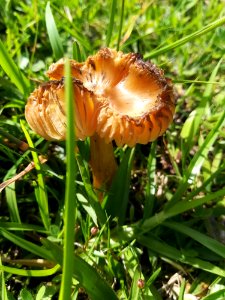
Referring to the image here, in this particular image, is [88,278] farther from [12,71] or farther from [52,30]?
[52,30]

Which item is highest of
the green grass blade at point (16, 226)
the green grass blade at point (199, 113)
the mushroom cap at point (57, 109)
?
the green grass blade at point (199, 113)

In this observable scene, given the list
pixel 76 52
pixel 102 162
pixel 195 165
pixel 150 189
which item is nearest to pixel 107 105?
pixel 102 162

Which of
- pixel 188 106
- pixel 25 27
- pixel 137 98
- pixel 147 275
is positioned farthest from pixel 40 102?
pixel 188 106

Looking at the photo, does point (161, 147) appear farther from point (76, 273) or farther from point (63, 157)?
point (76, 273)

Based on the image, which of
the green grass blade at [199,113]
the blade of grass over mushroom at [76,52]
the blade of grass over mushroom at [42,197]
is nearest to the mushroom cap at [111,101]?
the blade of grass over mushroom at [76,52]

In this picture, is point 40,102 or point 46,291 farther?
point 46,291

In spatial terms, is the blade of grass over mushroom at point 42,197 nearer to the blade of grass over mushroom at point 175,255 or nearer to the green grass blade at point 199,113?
the blade of grass over mushroom at point 175,255
